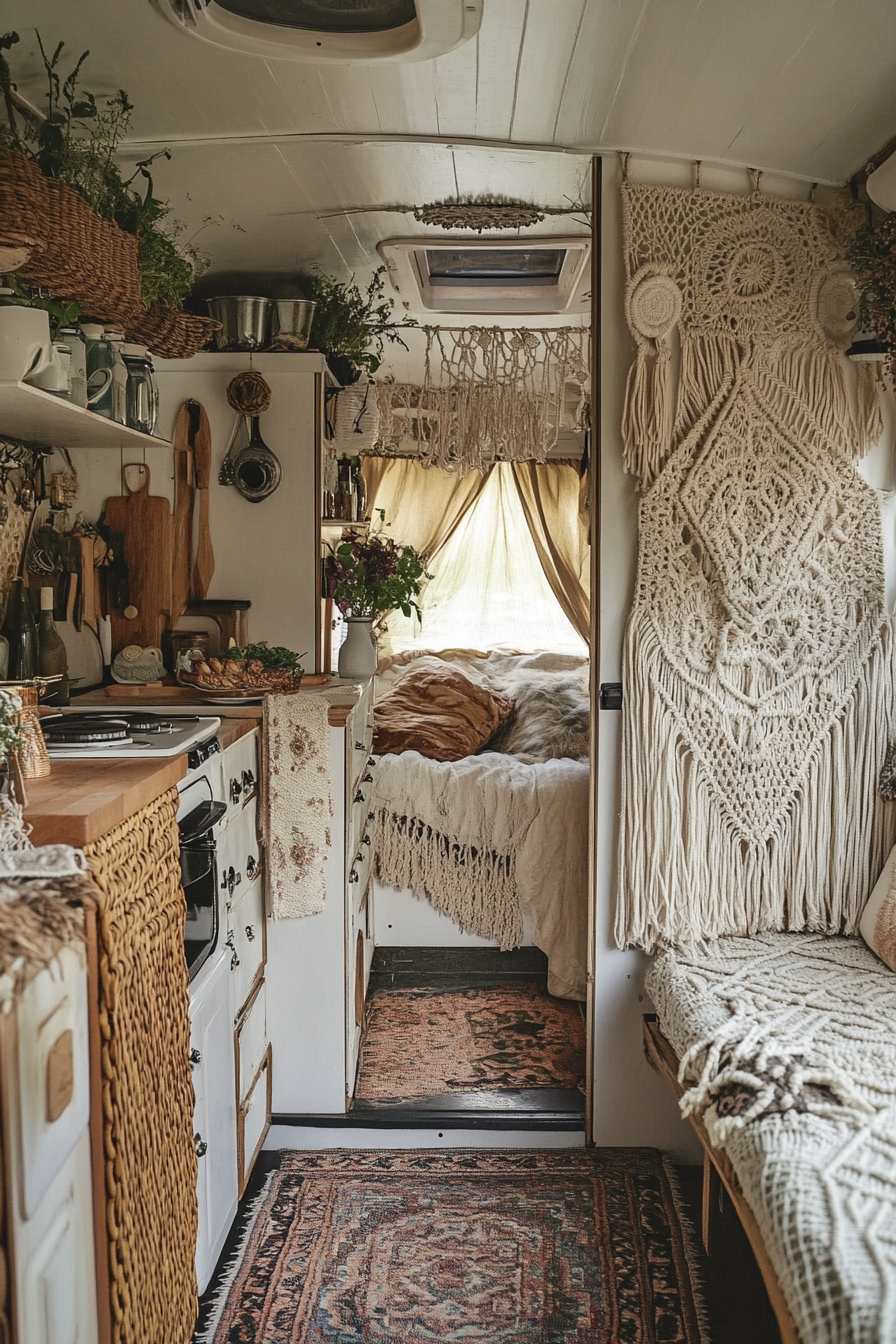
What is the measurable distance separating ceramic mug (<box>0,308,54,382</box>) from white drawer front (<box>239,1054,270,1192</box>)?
152 centimetres

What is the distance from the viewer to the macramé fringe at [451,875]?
3.65m

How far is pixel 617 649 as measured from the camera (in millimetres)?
2594

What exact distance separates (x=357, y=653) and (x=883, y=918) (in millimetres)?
1724

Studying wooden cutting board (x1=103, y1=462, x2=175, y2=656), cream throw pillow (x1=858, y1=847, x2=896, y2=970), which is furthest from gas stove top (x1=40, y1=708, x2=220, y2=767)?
cream throw pillow (x1=858, y1=847, x2=896, y2=970)

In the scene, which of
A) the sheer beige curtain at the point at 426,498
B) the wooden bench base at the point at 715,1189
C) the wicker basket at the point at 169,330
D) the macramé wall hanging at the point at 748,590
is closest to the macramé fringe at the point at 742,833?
the macramé wall hanging at the point at 748,590

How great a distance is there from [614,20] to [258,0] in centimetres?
60

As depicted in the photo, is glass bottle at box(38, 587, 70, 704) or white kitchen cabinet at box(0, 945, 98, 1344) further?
glass bottle at box(38, 587, 70, 704)

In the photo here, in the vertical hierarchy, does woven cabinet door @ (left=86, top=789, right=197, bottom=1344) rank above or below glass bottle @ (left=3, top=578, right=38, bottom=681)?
below

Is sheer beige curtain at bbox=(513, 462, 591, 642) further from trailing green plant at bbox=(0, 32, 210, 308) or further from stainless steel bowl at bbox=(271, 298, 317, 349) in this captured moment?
trailing green plant at bbox=(0, 32, 210, 308)

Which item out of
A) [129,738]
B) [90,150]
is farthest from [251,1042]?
[90,150]

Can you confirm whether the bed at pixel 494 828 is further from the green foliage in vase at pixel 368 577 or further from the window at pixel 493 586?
the window at pixel 493 586

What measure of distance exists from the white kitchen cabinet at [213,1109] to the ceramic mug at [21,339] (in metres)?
1.11

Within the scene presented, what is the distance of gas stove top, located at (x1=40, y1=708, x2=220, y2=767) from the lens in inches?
72.4

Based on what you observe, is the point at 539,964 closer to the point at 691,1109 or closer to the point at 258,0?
the point at 691,1109
